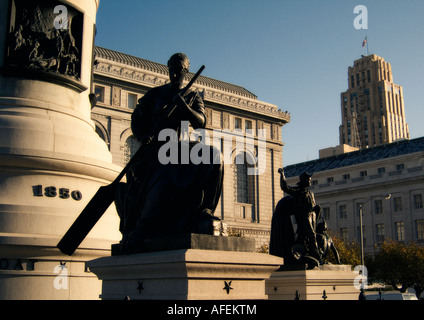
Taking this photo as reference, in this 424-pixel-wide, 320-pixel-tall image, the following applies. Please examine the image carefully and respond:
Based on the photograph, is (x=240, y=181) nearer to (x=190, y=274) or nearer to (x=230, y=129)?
(x=230, y=129)

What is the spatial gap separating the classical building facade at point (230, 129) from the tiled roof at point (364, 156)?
52.7 feet

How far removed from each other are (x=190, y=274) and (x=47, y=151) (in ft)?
20.2

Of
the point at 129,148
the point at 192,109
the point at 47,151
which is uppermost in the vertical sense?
the point at 129,148

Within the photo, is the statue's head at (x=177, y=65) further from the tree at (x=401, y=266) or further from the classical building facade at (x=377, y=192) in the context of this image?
the classical building facade at (x=377, y=192)

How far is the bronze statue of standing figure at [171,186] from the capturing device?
6.38 meters

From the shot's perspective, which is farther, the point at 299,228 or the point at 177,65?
the point at 299,228

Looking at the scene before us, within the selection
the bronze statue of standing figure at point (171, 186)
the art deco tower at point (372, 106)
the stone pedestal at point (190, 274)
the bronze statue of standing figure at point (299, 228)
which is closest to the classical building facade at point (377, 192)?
the bronze statue of standing figure at point (299, 228)

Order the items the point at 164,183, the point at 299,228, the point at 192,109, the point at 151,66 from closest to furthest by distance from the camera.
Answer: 1. the point at 164,183
2. the point at 192,109
3. the point at 299,228
4. the point at 151,66

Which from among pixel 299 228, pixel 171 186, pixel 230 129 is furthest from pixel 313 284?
pixel 230 129

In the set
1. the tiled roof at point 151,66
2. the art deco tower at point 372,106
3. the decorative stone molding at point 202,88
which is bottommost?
the decorative stone molding at point 202,88

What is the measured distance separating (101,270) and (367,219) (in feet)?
241

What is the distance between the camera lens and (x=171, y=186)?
6426mm

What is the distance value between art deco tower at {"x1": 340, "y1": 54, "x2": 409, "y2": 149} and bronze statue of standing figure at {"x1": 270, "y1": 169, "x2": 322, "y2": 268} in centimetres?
14531

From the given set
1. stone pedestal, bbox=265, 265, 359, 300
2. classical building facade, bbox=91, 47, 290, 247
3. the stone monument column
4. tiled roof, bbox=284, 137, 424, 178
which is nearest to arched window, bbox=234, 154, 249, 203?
classical building facade, bbox=91, 47, 290, 247
